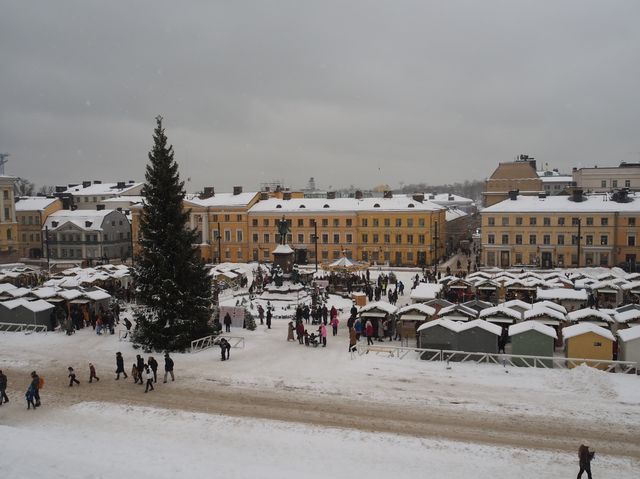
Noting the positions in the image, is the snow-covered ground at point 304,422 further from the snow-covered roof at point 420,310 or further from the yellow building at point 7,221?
the yellow building at point 7,221

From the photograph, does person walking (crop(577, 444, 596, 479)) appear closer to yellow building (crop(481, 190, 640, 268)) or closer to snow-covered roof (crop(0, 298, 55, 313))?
snow-covered roof (crop(0, 298, 55, 313))

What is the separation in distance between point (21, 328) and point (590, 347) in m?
28.3

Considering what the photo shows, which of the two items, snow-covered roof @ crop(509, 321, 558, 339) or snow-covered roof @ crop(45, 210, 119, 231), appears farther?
snow-covered roof @ crop(45, 210, 119, 231)

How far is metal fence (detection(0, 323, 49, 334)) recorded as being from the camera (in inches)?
1175

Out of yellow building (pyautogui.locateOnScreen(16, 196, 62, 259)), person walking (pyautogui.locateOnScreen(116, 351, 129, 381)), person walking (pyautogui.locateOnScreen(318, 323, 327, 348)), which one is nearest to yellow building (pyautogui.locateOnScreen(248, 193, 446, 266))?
yellow building (pyautogui.locateOnScreen(16, 196, 62, 259))

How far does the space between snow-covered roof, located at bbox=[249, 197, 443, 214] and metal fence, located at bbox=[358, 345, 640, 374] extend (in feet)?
147

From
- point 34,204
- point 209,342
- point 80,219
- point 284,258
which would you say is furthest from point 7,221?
point 209,342

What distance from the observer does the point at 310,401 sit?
1842cm

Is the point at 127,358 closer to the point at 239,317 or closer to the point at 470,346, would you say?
the point at 239,317

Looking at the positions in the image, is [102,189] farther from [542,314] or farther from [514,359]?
[514,359]

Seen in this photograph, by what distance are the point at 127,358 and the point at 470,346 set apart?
14927 mm

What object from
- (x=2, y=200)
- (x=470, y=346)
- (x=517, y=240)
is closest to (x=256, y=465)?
(x=470, y=346)

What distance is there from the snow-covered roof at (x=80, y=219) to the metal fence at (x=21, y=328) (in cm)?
4636

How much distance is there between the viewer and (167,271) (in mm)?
25656
